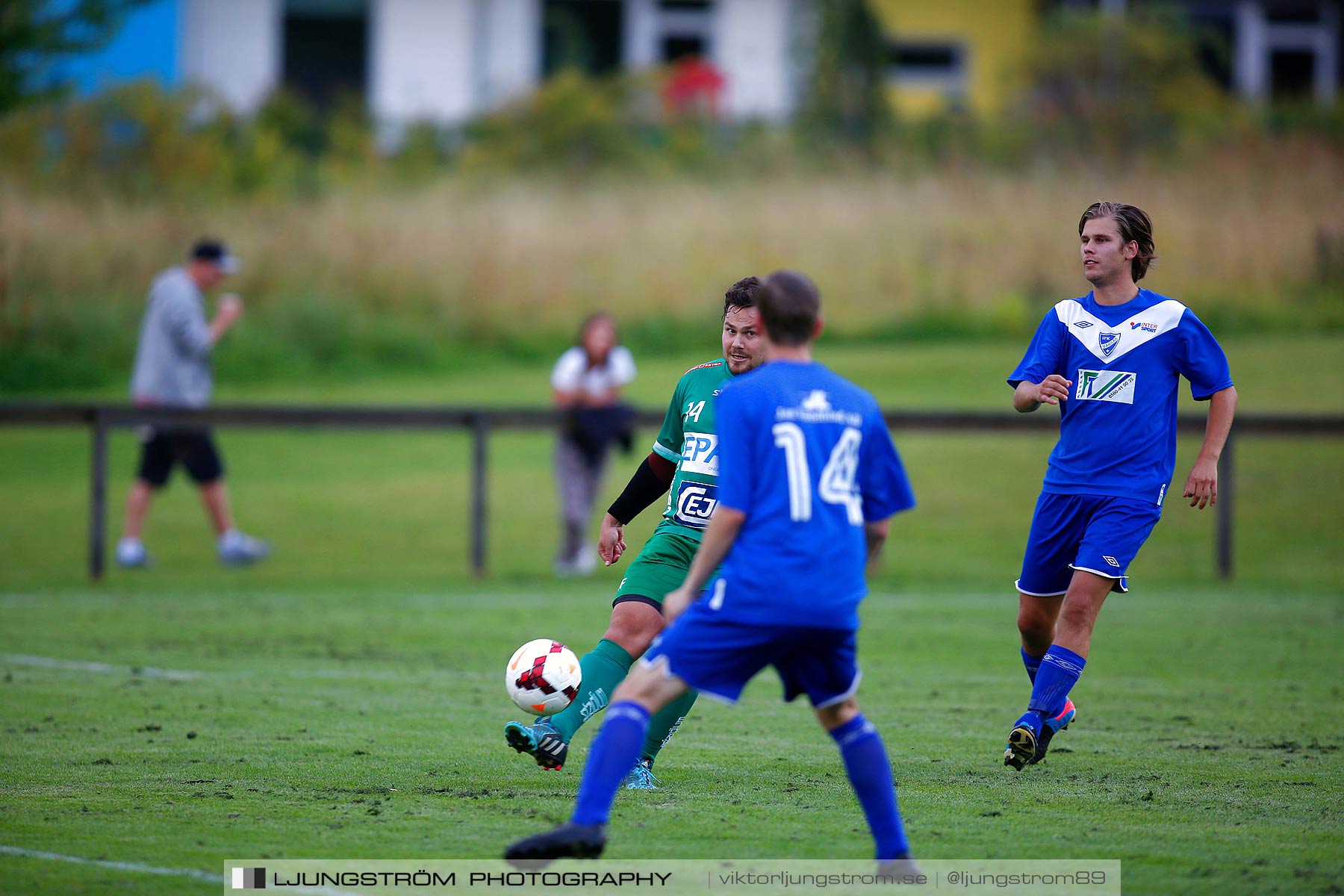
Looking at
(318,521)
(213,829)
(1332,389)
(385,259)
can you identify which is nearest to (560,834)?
(213,829)

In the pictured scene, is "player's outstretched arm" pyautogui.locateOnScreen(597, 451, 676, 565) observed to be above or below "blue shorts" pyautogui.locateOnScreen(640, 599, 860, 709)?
above

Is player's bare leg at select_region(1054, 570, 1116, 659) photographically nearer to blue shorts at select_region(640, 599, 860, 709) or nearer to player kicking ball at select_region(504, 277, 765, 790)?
player kicking ball at select_region(504, 277, 765, 790)

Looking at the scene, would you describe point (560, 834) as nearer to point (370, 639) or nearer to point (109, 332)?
point (370, 639)

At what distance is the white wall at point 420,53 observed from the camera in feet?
108

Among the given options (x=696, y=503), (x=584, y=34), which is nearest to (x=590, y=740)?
(x=696, y=503)

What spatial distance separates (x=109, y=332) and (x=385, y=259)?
4.02 m

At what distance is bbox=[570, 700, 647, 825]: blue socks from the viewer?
4.50m

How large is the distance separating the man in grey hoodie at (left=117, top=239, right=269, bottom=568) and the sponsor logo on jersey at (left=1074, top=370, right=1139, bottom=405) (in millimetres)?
8648

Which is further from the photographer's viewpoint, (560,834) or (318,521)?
(318,521)

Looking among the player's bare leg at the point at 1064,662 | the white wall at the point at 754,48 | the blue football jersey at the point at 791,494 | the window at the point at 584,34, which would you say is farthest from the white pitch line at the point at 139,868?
the white wall at the point at 754,48

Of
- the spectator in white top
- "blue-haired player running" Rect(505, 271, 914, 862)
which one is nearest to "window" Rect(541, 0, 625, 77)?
the spectator in white top

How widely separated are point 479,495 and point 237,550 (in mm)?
2145

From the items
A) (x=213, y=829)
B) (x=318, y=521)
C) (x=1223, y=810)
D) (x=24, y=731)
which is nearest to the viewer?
(x=213, y=829)

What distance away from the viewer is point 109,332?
2048 centimetres
